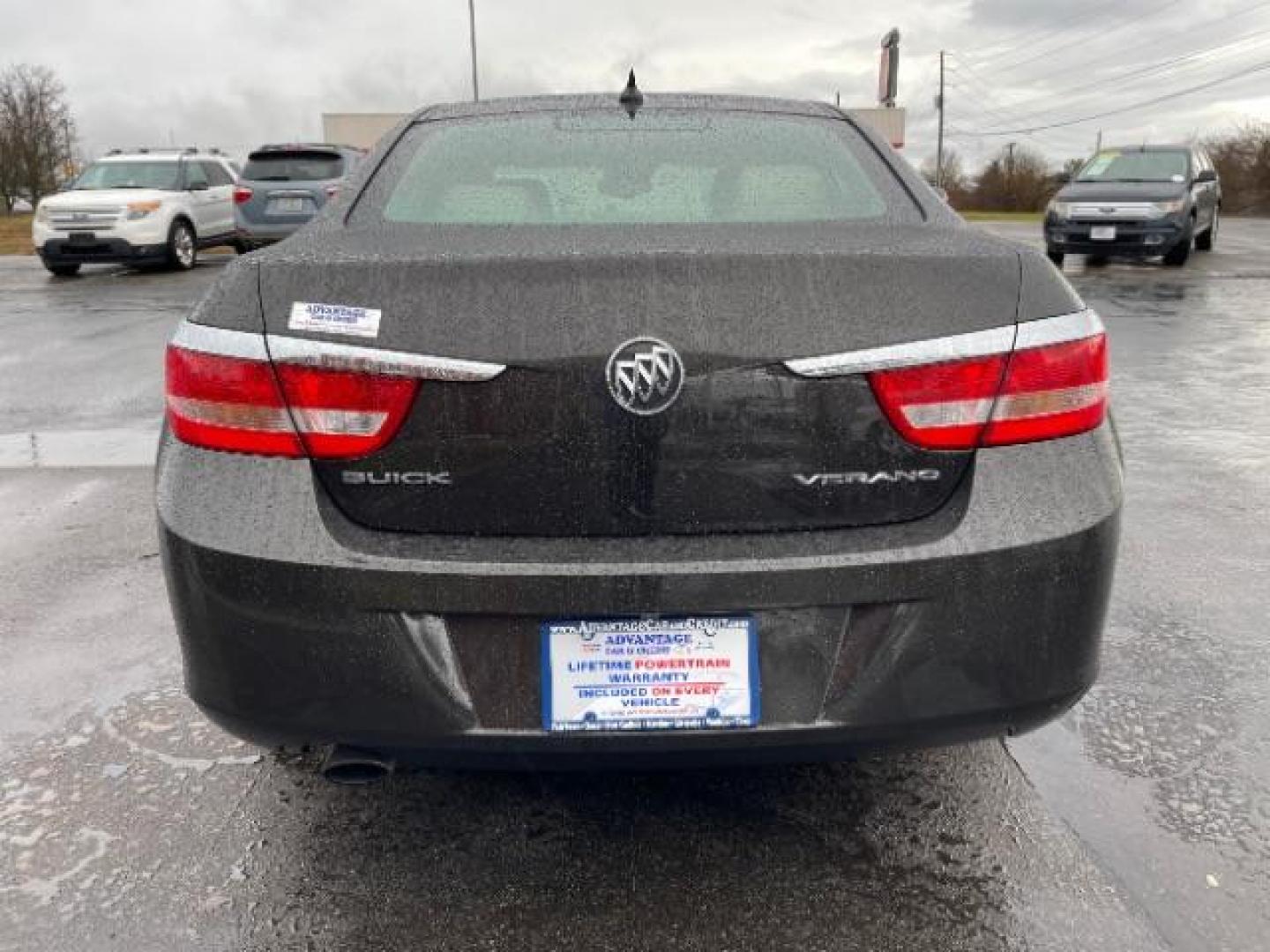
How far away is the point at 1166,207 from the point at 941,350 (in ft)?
49.3

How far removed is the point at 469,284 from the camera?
1.84 meters

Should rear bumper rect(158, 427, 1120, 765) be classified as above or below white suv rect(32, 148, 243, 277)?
above

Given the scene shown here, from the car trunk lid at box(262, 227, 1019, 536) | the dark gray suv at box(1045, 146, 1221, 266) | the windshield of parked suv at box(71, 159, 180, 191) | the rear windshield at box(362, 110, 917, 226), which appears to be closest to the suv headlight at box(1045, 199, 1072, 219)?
the dark gray suv at box(1045, 146, 1221, 266)

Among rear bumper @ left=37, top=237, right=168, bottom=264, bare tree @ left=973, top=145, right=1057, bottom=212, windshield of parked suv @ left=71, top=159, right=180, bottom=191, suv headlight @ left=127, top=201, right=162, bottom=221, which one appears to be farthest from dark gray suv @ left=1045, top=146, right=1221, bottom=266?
bare tree @ left=973, top=145, right=1057, bottom=212

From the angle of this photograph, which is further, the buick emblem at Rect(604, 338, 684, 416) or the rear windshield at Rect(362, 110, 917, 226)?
the rear windshield at Rect(362, 110, 917, 226)

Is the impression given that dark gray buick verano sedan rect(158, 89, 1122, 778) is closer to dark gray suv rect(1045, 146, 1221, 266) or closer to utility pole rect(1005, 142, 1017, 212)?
dark gray suv rect(1045, 146, 1221, 266)

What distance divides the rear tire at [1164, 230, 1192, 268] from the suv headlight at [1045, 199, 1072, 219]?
151 cm

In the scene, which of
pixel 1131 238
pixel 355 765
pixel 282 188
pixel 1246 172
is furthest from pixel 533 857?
pixel 1246 172

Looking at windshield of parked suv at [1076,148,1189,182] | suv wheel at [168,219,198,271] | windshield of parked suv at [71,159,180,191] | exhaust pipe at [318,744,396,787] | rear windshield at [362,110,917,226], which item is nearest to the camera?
exhaust pipe at [318,744,396,787]

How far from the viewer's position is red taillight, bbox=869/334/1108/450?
6.06 ft

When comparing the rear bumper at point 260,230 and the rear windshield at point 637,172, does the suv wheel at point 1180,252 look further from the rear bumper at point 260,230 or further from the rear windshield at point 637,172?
the rear windshield at point 637,172

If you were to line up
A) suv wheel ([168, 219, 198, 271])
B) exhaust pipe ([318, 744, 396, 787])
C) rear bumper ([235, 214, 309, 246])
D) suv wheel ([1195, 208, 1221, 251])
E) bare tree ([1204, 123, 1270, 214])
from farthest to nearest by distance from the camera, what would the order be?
bare tree ([1204, 123, 1270, 214]) < suv wheel ([1195, 208, 1221, 251]) < suv wheel ([168, 219, 198, 271]) < rear bumper ([235, 214, 309, 246]) < exhaust pipe ([318, 744, 396, 787])

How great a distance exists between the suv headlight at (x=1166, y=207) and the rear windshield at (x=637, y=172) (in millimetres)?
13793

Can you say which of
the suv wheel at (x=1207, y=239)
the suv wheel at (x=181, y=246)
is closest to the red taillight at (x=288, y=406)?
the suv wheel at (x=181, y=246)
